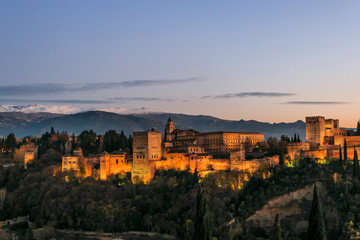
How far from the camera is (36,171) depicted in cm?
7406

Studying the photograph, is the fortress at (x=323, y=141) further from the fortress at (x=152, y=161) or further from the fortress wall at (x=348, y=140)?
the fortress at (x=152, y=161)

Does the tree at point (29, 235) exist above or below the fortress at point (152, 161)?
below

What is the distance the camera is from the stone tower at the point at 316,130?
76250mm

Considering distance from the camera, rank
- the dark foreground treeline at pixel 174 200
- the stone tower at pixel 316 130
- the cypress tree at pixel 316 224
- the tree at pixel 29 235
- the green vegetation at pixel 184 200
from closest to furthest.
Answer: the cypress tree at pixel 316 224, the green vegetation at pixel 184 200, the dark foreground treeline at pixel 174 200, the tree at pixel 29 235, the stone tower at pixel 316 130

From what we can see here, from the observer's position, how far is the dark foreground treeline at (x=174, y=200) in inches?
2156

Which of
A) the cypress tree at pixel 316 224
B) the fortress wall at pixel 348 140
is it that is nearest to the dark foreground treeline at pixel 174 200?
the fortress wall at pixel 348 140

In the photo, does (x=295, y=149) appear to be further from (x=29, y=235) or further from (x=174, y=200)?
(x=29, y=235)

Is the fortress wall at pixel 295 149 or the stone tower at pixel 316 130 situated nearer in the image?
the fortress wall at pixel 295 149

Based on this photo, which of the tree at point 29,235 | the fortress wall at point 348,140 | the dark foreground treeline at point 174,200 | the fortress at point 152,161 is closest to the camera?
the dark foreground treeline at point 174,200

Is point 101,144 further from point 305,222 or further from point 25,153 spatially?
point 305,222

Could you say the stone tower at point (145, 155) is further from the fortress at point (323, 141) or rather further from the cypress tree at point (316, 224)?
the cypress tree at point (316, 224)

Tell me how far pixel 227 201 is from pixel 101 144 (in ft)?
107

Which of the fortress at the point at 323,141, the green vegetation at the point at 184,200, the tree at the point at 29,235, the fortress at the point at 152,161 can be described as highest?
the fortress at the point at 323,141

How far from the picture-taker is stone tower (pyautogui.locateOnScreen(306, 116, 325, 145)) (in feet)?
250
